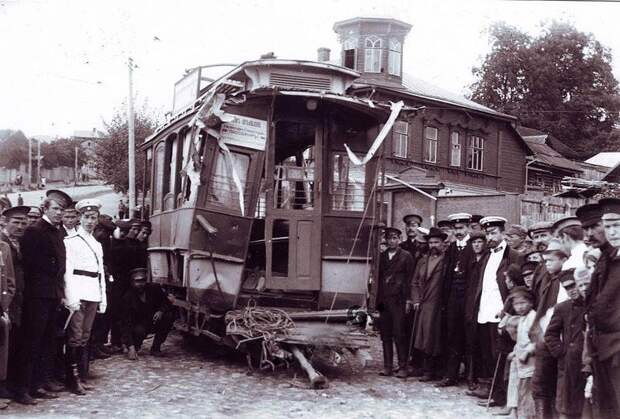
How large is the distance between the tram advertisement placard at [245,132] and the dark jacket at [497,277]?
8.96 feet

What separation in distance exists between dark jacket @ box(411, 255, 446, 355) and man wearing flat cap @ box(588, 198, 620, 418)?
327 centimetres

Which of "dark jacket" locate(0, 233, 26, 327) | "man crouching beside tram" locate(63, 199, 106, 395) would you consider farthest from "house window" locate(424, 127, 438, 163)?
"dark jacket" locate(0, 233, 26, 327)

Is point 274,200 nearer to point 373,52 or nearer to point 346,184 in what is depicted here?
point 346,184

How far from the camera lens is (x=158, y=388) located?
283 inches

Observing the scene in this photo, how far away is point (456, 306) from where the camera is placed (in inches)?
311

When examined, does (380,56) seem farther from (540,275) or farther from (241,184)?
(540,275)

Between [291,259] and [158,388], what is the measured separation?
80.4 inches

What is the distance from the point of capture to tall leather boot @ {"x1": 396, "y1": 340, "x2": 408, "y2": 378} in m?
8.29

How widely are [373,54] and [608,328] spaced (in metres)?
19.9

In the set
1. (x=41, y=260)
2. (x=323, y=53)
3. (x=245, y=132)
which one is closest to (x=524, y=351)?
(x=245, y=132)

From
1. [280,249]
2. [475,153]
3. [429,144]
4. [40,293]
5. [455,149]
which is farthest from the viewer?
[475,153]

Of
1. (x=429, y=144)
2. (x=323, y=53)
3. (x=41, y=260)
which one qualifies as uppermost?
(x=323, y=53)

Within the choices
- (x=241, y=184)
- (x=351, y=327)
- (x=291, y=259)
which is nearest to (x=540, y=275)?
(x=351, y=327)

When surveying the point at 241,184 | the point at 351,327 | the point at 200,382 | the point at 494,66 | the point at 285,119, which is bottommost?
the point at 200,382
